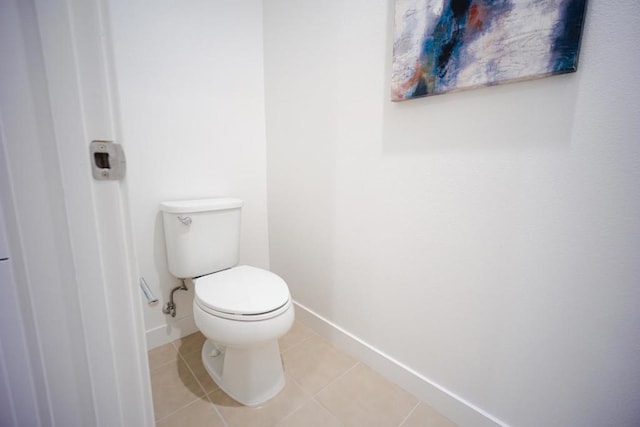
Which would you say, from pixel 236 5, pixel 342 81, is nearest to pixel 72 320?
pixel 342 81

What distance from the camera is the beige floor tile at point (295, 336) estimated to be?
→ 1.34 meters

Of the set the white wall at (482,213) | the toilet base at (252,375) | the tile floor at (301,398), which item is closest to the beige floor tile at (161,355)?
the tile floor at (301,398)

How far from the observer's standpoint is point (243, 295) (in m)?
0.97

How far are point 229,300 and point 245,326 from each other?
0.11m

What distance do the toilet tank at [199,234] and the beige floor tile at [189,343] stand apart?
1.29 feet

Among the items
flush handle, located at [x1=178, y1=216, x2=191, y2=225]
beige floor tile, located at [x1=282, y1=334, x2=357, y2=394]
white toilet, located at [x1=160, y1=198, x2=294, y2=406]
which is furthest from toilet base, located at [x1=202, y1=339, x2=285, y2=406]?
flush handle, located at [x1=178, y1=216, x2=191, y2=225]

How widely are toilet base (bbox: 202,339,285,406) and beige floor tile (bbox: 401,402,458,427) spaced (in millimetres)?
509

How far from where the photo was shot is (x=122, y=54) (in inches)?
41.9

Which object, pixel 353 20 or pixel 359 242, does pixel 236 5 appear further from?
pixel 359 242

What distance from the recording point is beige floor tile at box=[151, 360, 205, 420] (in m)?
0.99

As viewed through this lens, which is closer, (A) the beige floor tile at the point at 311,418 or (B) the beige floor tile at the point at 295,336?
(A) the beige floor tile at the point at 311,418

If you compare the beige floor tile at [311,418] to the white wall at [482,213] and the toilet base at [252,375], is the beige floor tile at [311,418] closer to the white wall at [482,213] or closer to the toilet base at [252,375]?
the toilet base at [252,375]

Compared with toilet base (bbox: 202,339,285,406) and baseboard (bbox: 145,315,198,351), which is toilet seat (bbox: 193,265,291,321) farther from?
baseboard (bbox: 145,315,198,351)

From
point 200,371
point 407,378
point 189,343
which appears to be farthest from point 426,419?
point 189,343
